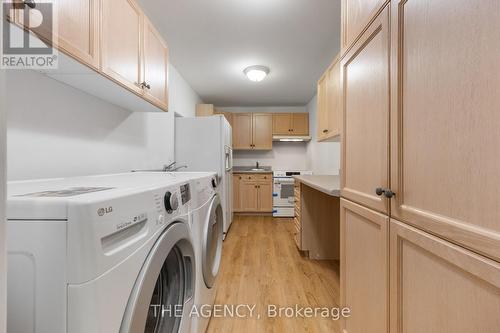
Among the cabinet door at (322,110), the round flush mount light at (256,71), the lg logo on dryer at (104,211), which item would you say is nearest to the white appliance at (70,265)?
the lg logo on dryer at (104,211)

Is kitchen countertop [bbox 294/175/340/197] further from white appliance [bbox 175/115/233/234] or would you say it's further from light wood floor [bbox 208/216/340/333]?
white appliance [bbox 175/115/233/234]

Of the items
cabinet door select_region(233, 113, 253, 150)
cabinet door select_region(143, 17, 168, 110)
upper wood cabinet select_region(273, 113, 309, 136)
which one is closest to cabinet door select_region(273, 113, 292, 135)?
upper wood cabinet select_region(273, 113, 309, 136)

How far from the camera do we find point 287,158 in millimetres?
5109

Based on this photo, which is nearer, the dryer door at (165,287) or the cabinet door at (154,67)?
the dryer door at (165,287)

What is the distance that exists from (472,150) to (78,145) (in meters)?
1.74

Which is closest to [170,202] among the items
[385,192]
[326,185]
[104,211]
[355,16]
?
[104,211]

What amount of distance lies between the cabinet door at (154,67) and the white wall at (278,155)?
10.9 ft

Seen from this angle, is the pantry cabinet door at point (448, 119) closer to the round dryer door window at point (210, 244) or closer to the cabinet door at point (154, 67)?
the round dryer door window at point (210, 244)

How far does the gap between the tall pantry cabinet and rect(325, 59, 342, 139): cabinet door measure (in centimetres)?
93

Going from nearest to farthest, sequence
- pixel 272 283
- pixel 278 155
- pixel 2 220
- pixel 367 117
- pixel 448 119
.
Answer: pixel 2 220, pixel 448 119, pixel 367 117, pixel 272 283, pixel 278 155

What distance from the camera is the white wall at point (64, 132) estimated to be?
3.43 feet

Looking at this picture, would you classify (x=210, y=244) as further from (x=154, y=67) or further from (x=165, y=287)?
(x=154, y=67)

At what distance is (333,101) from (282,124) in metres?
2.62

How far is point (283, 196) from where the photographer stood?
14.3 feet
